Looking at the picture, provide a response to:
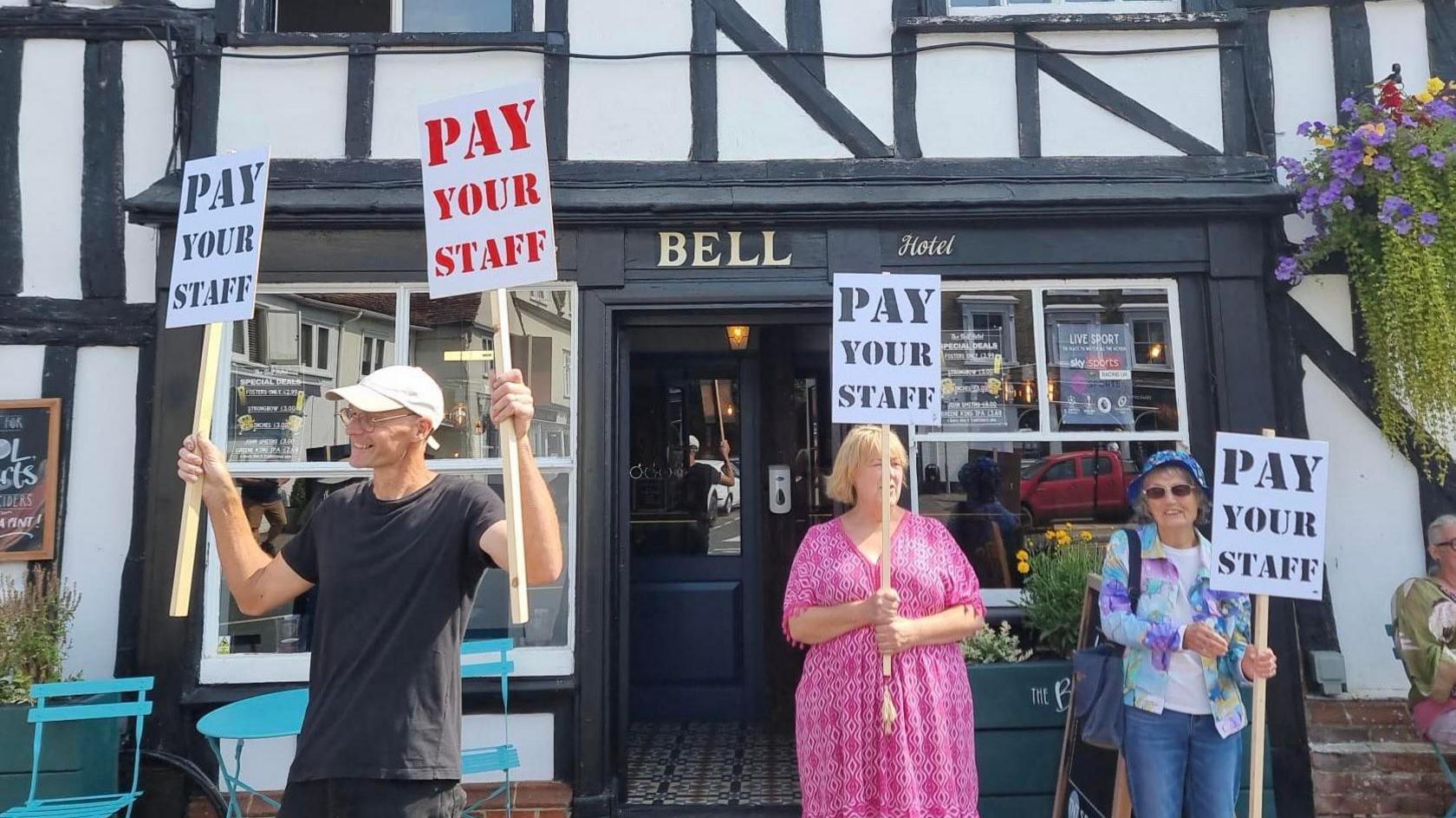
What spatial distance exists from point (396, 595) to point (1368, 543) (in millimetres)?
4708

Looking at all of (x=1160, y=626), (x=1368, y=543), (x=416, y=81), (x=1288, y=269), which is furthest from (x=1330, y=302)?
(x=416, y=81)

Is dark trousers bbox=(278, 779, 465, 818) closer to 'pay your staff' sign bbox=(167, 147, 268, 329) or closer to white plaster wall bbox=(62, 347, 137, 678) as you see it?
'pay your staff' sign bbox=(167, 147, 268, 329)

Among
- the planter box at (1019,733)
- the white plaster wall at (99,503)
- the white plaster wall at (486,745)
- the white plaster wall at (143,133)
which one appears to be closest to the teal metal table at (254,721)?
the white plaster wall at (486,745)

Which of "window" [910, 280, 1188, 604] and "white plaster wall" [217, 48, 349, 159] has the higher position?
"white plaster wall" [217, 48, 349, 159]

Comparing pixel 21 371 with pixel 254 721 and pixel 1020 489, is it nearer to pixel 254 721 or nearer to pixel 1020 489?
pixel 254 721

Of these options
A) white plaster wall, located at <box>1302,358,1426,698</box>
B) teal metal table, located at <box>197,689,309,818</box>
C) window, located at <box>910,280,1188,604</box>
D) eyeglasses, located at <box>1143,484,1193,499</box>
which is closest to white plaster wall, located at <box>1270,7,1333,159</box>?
window, located at <box>910,280,1188,604</box>

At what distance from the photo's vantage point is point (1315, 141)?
470cm

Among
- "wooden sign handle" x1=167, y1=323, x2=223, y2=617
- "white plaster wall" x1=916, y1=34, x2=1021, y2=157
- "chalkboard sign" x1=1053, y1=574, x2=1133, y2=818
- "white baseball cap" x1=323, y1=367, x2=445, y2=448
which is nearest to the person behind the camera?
"white baseball cap" x1=323, y1=367, x2=445, y2=448

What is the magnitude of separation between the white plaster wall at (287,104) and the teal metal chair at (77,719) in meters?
2.72

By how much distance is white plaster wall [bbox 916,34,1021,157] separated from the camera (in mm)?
4973

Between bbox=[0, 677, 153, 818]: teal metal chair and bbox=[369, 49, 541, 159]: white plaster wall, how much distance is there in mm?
2867

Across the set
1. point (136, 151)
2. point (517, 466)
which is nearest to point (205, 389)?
point (517, 466)

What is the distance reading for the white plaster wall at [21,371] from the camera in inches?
191

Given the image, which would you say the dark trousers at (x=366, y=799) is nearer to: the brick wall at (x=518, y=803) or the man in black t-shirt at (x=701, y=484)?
the brick wall at (x=518, y=803)
